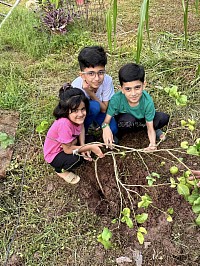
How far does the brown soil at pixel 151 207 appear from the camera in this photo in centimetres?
193

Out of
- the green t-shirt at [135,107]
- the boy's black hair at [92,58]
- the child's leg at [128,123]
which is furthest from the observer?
the child's leg at [128,123]

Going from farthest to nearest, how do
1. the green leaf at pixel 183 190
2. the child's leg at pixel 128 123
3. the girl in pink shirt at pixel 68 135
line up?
1. the child's leg at pixel 128 123
2. the girl in pink shirt at pixel 68 135
3. the green leaf at pixel 183 190

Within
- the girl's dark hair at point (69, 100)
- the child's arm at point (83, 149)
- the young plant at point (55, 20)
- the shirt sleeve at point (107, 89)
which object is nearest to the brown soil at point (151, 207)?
the child's arm at point (83, 149)

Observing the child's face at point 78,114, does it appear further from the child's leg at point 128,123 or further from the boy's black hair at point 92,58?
the child's leg at point 128,123

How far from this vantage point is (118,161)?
7.91 ft

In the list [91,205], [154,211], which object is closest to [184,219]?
[154,211]

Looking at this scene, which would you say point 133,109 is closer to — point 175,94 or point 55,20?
point 175,94

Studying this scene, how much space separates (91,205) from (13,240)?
50 centimetres

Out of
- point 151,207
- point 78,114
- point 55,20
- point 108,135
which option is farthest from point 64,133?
point 55,20

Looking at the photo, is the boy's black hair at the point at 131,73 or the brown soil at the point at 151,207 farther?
the boy's black hair at the point at 131,73

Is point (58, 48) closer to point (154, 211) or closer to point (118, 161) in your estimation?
point (118, 161)

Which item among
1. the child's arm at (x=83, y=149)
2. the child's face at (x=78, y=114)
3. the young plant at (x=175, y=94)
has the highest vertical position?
the young plant at (x=175, y=94)

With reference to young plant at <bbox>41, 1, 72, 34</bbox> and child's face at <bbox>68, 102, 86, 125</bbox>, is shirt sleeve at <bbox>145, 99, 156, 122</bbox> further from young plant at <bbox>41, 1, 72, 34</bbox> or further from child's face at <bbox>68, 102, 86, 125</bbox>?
young plant at <bbox>41, 1, 72, 34</bbox>

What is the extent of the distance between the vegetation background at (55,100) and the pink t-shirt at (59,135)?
0.49 ft
